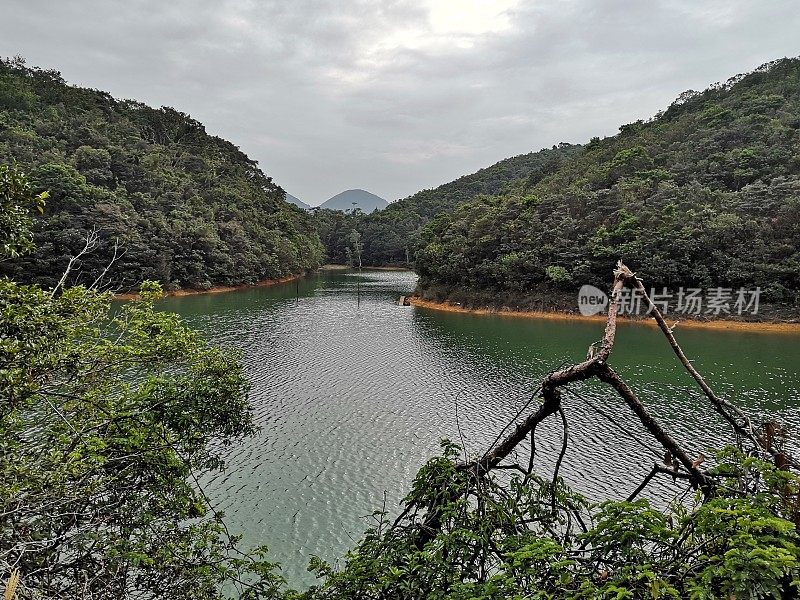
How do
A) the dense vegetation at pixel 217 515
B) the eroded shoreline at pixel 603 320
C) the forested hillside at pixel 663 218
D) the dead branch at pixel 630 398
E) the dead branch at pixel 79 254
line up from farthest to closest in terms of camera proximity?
the forested hillside at pixel 663 218, the eroded shoreline at pixel 603 320, the dead branch at pixel 79 254, the dead branch at pixel 630 398, the dense vegetation at pixel 217 515

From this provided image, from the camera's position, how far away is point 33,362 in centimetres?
340

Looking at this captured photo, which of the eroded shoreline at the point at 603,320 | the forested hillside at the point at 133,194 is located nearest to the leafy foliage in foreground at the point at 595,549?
the eroded shoreline at the point at 603,320

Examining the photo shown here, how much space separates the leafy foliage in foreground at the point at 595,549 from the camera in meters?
1.22

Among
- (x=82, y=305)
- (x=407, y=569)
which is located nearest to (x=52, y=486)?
(x=82, y=305)

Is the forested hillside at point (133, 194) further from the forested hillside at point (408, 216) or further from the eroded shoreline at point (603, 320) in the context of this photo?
the eroded shoreline at point (603, 320)

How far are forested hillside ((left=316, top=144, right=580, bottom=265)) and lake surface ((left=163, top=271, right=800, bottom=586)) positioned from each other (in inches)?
1641

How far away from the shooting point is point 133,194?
34.9m

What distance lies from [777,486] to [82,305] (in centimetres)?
539

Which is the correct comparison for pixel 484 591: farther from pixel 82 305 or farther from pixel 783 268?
pixel 783 268

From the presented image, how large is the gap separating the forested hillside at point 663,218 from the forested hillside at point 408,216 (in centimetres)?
2813

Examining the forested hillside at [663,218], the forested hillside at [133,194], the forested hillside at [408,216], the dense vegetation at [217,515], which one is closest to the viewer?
the dense vegetation at [217,515]

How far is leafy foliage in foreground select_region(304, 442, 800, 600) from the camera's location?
122 centimetres

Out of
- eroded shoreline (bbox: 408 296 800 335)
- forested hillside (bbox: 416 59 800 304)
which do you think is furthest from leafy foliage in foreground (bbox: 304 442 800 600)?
forested hillside (bbox: 416 59 800 304)

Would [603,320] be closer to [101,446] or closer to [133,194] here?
[101,446]
